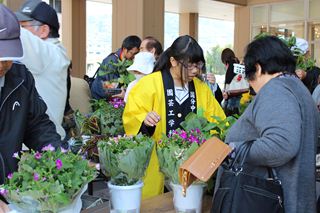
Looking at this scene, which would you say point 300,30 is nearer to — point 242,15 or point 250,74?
point 242,15

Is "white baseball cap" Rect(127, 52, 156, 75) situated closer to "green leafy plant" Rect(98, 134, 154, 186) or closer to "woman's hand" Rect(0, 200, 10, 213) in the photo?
"green leafy plant" Rect(98, 134, 154, 186)

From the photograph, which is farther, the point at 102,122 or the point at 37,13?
the point at 102,122

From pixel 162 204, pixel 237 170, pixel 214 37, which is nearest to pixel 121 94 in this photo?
pixel 162 204

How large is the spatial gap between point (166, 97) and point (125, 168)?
2.91 feet

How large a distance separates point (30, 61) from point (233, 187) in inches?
46.9

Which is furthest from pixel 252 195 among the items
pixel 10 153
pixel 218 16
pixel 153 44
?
pixel 218 16

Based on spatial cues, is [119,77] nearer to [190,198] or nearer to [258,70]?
[258,70]

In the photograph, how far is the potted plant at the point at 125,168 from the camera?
1497 millimetres

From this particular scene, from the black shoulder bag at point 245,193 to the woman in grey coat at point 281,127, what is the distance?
6cm

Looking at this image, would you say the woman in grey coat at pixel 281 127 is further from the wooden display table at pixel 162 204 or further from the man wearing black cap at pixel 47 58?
the man wearing black cap at pixel 47 58

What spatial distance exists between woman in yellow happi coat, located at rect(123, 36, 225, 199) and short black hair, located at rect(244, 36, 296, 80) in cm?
51

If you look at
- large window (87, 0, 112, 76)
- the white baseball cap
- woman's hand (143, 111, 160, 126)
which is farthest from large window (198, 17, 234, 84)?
woman's hand (143, 111, 160, 126)

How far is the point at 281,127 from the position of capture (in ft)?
4.95

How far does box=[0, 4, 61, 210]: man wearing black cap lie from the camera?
135 centimetres
